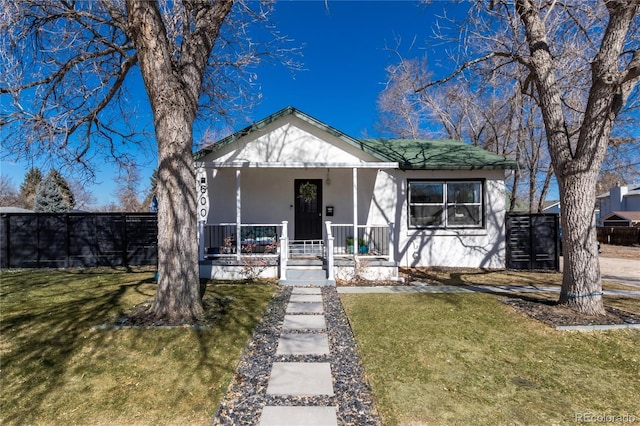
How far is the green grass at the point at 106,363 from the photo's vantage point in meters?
2.82

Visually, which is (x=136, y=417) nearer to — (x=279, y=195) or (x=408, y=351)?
(x=408, y=351)

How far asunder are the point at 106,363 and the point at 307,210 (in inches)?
286

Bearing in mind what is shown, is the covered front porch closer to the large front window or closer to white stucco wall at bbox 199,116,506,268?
white stucco wall at bbox 199,116,506,268

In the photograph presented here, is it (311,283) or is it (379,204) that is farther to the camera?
(379,204)

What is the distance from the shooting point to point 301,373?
139 inches

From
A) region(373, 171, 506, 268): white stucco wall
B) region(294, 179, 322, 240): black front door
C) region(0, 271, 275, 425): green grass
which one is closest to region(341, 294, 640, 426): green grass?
region(0, 271, 275, 425): green grass

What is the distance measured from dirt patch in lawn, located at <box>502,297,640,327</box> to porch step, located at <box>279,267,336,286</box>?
13.1 feet

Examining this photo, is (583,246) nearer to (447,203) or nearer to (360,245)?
(447,203)

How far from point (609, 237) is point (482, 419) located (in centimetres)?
2622

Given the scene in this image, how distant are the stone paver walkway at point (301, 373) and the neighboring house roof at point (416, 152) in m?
5.06

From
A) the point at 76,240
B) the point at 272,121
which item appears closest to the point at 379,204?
the point at 272,121

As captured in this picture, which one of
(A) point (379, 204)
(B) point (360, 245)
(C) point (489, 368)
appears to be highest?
(A) point (379, 204)

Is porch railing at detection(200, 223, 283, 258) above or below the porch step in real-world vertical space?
above

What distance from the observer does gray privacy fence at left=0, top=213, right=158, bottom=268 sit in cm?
1009
